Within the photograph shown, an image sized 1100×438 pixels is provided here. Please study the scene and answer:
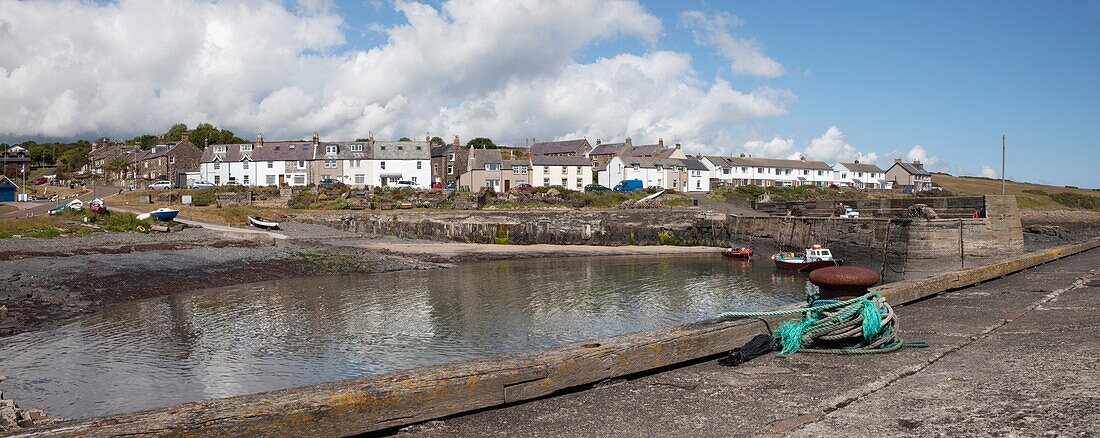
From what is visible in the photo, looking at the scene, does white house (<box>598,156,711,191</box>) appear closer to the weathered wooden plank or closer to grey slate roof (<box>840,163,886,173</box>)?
grey slate roof (<box>840,163,886,173</box>)

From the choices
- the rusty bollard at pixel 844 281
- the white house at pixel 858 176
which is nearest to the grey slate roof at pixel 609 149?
the white house at pixel 858 176

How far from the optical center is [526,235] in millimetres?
56188

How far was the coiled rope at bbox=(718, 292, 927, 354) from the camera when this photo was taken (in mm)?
9492

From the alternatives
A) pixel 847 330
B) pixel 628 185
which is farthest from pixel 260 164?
pixel 847 330

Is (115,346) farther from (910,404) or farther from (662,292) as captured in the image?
(662,292)

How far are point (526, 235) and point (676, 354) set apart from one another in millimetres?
47443

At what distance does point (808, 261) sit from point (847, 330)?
31.5 m

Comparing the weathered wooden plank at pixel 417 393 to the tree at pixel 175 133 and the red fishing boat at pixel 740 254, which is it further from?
the tree at pixel 175 133

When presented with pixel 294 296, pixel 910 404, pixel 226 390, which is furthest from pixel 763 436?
pixel 294 296

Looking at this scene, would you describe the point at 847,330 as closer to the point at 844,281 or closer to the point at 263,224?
the point at 844,281

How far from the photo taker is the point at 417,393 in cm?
671

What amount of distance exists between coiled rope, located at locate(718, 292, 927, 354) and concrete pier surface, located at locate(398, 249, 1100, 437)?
243 millimetres

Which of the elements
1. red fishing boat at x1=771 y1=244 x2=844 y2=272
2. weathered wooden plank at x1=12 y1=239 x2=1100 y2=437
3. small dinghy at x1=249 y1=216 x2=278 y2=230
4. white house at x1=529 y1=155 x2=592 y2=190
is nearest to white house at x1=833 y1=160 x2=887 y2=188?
white house at x1=529 y1=155 x2=592 y2=190

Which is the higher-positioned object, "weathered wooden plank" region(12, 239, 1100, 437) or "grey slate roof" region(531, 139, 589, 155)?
"grey slate roof" region(531, 139, 589, 155)
